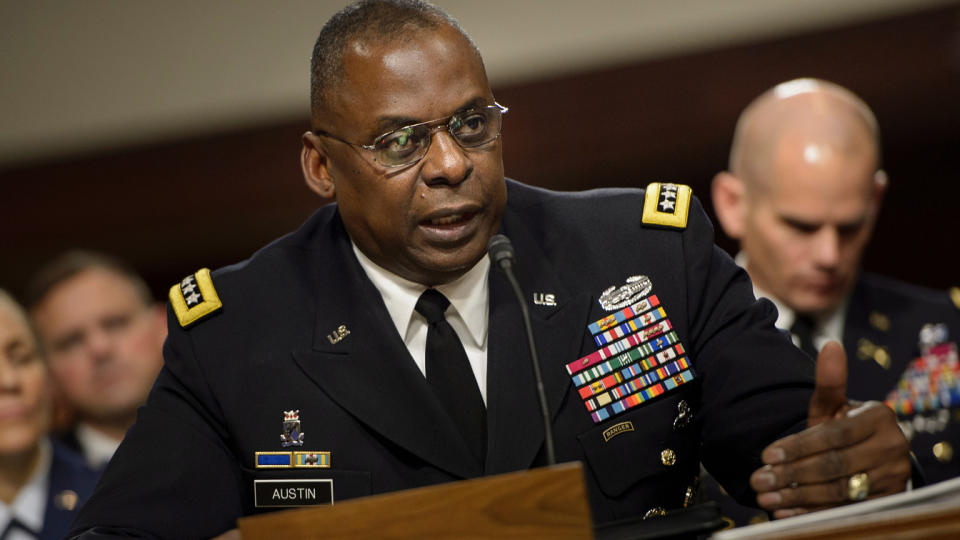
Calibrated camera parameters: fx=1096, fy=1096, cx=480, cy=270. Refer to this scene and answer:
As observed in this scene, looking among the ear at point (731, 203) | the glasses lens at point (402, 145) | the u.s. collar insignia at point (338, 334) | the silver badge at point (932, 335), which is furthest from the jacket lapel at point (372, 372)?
the silver badge at point (932, 335)

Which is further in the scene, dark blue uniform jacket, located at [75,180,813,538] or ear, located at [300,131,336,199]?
ear, located at [300,131,336,199]

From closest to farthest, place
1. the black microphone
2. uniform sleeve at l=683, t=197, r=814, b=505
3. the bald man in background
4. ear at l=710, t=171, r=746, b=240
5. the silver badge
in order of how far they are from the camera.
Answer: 1. the black microphone
2. uniform sleeve at l=683, t=197, r=814, b=505
3. the bald man in background
4. the silver badge
5. ear at l=710, t=171, r=746, b=240

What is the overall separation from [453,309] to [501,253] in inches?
14.0

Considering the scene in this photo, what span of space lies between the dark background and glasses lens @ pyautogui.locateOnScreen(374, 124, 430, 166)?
250 cm

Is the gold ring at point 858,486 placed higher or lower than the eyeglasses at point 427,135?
lower

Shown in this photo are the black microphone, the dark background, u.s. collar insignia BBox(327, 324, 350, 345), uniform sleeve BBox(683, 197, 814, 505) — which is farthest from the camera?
the dark background

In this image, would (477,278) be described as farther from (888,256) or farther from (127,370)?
(888,256)

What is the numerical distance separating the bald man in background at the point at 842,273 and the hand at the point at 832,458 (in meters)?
1.60

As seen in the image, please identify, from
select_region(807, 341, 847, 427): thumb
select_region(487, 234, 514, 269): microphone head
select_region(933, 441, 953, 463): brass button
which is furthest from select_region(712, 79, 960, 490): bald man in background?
select_region(487, 234, 514, 269): microphone head

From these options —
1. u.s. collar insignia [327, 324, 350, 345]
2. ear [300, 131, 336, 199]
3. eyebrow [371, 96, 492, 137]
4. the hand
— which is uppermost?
eyebrow [371, 96, 492, 137]

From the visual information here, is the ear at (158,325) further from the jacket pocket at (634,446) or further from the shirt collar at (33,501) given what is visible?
the jacket pocket at (634,446)

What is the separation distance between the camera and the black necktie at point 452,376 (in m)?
1.83

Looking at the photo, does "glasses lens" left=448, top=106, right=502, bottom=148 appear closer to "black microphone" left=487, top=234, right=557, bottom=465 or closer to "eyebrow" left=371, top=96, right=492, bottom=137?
"eyebrow" left=371, top=96, right=492, bottom=137

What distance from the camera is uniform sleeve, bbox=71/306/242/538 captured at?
5.77ft
